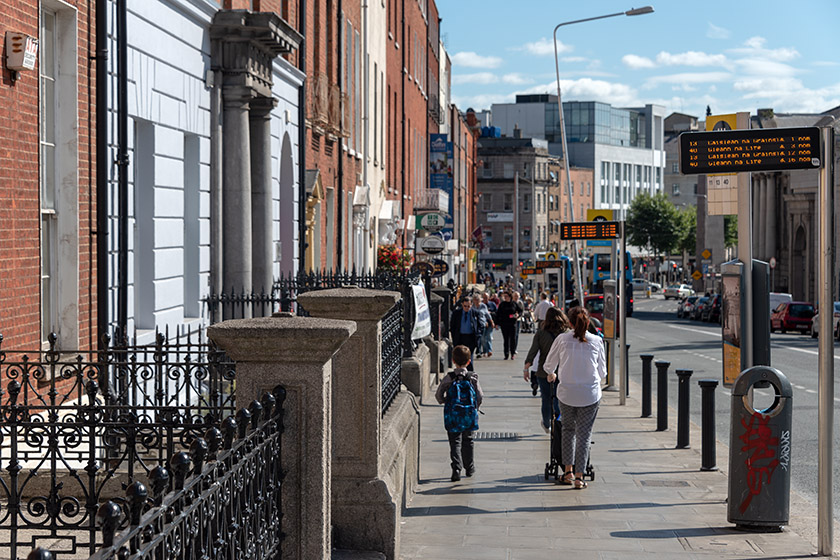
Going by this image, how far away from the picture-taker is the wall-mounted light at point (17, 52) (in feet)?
31.8

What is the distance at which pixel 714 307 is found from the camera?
2608 inches

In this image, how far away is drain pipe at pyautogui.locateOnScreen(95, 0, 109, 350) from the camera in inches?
452

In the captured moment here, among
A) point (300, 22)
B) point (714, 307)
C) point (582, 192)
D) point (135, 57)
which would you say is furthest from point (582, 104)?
point (135, 57)

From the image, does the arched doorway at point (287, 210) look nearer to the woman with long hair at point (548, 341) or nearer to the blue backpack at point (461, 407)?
the woman with long hair at point (548, 341)

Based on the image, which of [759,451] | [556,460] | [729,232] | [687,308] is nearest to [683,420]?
[556,460]

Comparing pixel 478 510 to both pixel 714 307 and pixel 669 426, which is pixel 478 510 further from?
pixel 714 307

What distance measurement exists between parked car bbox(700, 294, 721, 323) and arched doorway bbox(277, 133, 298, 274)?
47476 mm

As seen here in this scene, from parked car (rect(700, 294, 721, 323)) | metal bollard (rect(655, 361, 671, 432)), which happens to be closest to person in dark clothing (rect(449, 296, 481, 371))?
metal bollard (rect(655, 361, 671, 432))

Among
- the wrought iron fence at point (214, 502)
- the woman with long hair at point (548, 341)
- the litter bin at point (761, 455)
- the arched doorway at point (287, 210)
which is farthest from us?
the arched doorway at point (287, 210)

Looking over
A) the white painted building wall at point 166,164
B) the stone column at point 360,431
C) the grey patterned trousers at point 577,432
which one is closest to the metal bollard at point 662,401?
the grey patterned trousers at point 577,432

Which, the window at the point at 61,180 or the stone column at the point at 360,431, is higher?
the window at the point at 61,180

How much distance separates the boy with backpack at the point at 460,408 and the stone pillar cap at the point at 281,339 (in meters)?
5.94

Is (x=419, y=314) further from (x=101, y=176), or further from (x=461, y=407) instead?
(x=101, y=176)

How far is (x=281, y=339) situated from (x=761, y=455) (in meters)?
5.03
